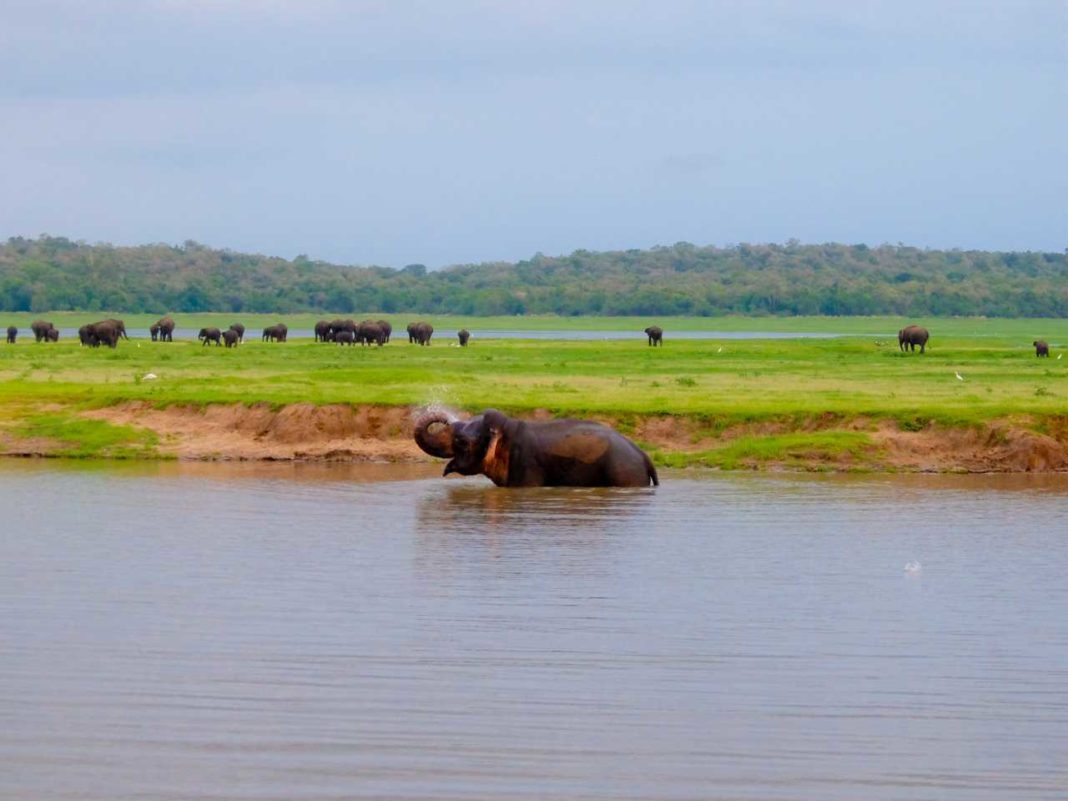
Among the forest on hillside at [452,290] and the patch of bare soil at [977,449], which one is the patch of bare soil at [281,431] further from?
the forest on hillside at [452,290]

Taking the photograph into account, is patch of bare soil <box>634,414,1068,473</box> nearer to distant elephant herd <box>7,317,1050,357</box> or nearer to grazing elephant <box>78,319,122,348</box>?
distant elephant herd <box>7,317,1050,357</box>

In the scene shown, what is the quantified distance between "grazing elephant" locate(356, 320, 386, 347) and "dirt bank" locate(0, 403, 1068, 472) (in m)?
30.1

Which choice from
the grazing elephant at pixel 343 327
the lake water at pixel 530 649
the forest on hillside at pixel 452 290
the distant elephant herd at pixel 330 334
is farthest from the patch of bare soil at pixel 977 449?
the forest on hillside at pixel 452 290

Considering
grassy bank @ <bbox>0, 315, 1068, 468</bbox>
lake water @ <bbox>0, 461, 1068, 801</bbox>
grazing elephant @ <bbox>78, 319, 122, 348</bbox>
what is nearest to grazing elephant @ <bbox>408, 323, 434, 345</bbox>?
grazing elephant @ <bbox>78, 319, 122, 348</bbox>

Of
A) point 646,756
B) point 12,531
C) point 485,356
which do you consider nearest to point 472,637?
point 646,756

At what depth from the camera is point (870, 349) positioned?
55281mm

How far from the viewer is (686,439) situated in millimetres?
27297

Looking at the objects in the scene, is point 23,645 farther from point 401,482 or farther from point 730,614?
point 401,482

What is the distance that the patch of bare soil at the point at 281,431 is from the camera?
26.9 meters

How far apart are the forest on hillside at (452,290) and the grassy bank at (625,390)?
88.7 metres

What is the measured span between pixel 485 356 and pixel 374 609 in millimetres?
32657

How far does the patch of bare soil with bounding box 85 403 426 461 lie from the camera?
88.2 feet

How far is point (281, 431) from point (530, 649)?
1542 centimetres

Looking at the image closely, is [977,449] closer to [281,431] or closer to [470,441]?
[470,441]
